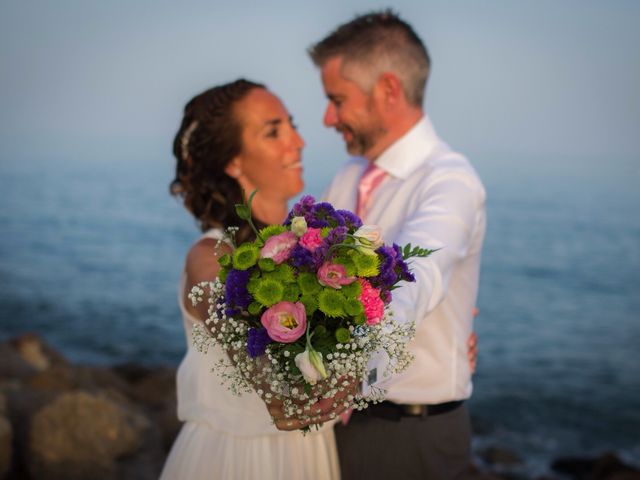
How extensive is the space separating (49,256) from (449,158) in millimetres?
19084

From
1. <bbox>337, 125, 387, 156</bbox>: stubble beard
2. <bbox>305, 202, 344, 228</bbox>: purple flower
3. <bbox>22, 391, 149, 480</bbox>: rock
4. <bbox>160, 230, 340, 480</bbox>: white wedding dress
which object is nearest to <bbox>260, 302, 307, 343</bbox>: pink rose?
<bbox>305, 202, 344, 228</bbox>: purple flower

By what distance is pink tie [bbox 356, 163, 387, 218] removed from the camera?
362 cm

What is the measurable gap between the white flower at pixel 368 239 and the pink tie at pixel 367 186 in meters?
1.52

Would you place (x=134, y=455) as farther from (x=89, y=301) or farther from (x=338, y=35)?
(x=89, y=301)

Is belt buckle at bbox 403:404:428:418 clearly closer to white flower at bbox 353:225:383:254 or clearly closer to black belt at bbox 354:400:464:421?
black belt at bbox 354:400:464:421

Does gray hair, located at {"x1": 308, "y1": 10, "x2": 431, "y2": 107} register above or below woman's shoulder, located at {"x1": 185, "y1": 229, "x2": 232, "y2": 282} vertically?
above

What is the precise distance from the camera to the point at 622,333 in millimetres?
18047

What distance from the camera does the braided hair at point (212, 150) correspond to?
346cm

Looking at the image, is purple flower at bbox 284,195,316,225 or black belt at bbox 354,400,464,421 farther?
black belt at bbox 354,400,464,421

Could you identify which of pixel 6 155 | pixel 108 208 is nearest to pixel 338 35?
pixel 108 208

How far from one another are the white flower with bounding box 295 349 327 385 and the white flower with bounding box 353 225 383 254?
28 centimetres

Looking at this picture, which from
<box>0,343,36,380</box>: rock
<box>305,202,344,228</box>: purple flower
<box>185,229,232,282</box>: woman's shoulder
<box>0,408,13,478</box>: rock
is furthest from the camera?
<box>0,343,36,380</box>: rock

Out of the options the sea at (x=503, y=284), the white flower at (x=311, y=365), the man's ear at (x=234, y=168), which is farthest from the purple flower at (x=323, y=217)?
the sea at (x=503, y=284)

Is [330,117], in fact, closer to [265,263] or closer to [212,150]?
[212,150]
